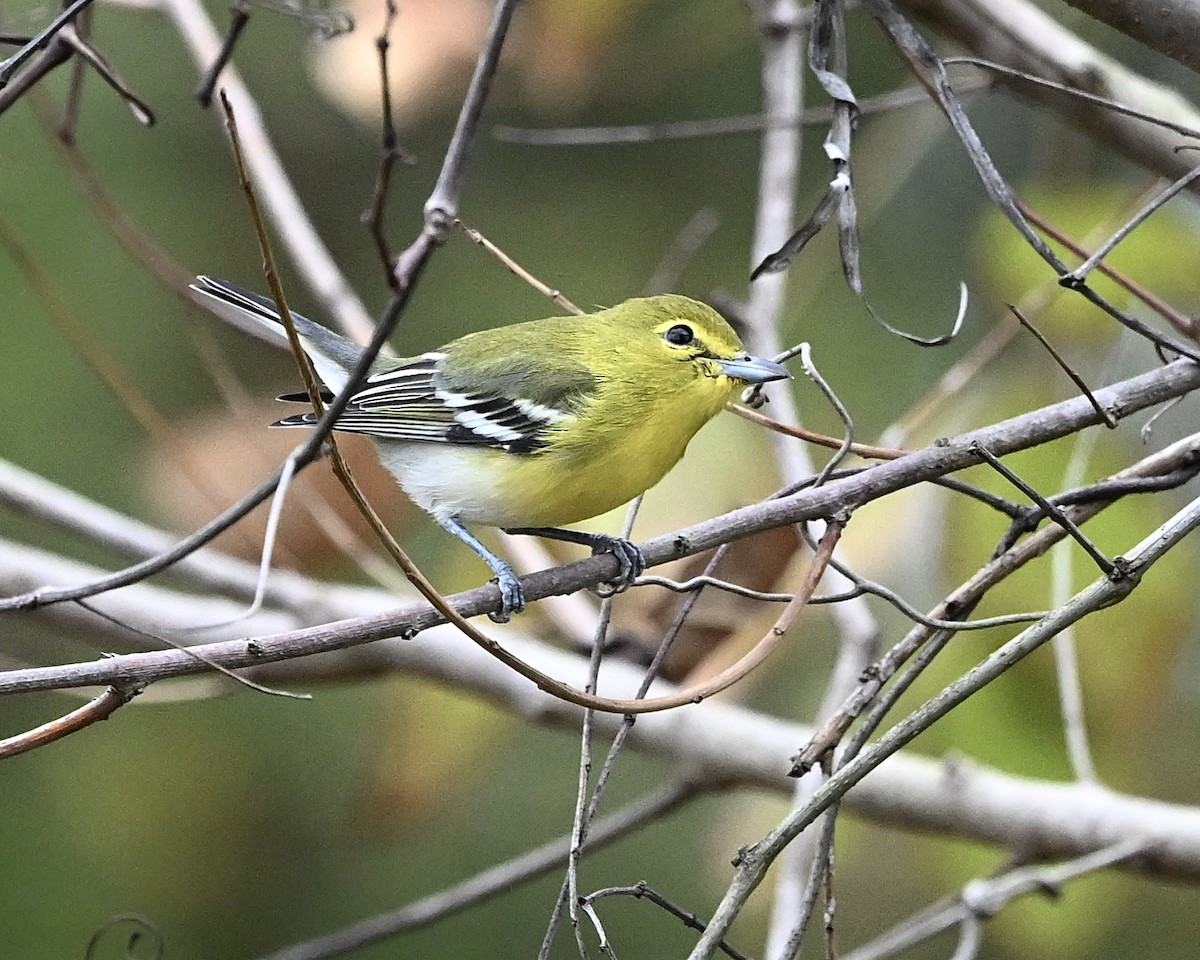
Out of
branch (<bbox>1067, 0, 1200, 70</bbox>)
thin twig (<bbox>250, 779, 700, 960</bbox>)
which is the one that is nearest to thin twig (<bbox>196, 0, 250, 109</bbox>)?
branch (<bbox>1067, 0, 1200, 70</bbox>)

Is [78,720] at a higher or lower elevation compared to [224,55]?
lower

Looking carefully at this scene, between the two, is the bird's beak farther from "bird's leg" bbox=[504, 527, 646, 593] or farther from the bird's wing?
"bird's leg" bbox=[504, 527, 646, 593]

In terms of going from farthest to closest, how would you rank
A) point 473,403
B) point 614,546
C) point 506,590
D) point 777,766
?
point 473,403 < point 777,766 < point 614,546 < point 506,590

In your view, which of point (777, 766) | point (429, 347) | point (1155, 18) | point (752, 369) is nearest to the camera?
point (1155, 18)

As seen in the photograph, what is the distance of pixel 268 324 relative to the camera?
2.58 metres

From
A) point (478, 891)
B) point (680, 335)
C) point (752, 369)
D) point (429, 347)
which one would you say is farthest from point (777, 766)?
point (429, 347)

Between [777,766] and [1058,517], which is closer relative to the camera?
[1058,517]

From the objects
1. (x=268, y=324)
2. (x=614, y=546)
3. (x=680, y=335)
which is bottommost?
(x=614, y=546)

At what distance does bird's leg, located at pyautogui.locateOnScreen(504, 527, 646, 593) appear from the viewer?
1848 millimetres

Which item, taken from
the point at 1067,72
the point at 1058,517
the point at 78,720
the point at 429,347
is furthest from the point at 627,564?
the point at 429,347

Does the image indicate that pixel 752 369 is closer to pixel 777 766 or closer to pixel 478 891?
pixel 777 766

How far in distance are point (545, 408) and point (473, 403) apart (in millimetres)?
192

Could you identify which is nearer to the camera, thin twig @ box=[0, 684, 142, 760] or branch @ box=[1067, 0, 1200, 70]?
thin twig @ box=[0, 684, 142, 760]

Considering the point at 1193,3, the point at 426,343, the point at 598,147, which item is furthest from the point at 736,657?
the point at 598,147
